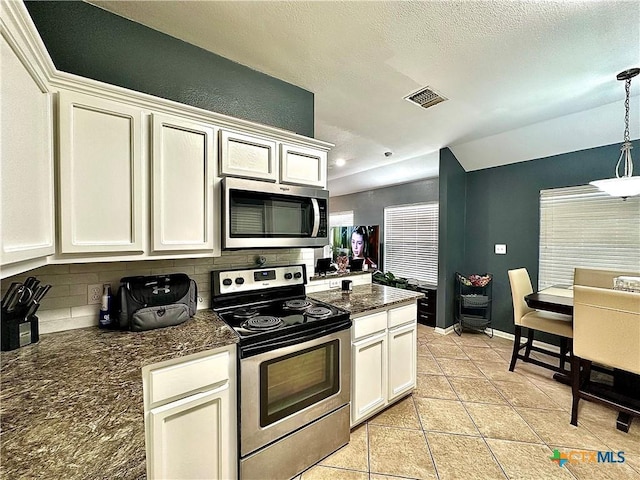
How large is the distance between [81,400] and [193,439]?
0.62m

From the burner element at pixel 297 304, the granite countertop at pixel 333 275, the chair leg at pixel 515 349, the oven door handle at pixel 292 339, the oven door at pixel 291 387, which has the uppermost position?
Answer: the granite countertop at pixel 333 275

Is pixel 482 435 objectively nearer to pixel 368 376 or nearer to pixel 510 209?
pixel 368 376

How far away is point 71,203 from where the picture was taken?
50.8 inches

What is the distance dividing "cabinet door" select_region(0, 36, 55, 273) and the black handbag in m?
0.42

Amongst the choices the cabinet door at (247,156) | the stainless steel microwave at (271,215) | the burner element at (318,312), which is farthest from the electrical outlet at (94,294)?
the burner element at (318,312)

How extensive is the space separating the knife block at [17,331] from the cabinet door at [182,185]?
2.06 ft

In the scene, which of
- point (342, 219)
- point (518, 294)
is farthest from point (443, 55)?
point (342, 219)

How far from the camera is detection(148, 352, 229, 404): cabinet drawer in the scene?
3.94ft

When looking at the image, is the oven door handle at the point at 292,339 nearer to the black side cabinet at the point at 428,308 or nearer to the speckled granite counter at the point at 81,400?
the speckled granite counter at the point at 81,400

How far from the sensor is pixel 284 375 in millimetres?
1588

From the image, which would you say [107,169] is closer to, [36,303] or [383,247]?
[36,303]

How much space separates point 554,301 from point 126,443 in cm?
325

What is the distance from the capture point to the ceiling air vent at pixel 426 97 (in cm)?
245

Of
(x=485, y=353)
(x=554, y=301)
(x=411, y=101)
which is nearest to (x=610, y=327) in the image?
(x=554, y=301)
